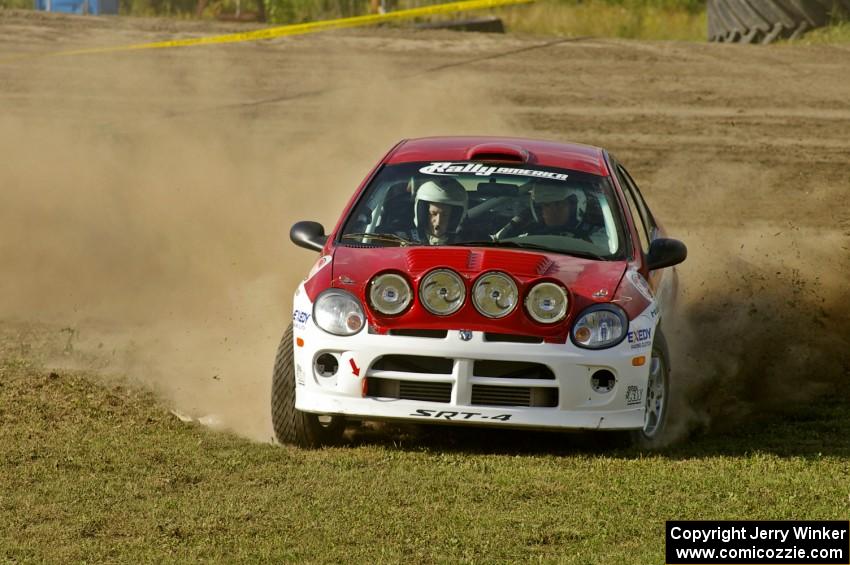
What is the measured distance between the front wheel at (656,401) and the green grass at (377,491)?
171mm

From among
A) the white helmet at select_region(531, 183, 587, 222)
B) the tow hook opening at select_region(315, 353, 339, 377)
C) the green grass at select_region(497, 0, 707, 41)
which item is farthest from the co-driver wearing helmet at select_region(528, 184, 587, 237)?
the green grass at select_region(497, 0, 707, 41)

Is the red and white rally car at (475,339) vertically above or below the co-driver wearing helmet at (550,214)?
below

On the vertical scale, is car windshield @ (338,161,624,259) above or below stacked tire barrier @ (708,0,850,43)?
above

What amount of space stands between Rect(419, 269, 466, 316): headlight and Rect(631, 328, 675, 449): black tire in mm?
1054

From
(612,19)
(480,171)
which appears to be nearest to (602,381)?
(480,171)

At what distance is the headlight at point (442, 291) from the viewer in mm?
7027

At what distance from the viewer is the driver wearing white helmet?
7926 millimetres

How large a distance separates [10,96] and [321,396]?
51.6 feet

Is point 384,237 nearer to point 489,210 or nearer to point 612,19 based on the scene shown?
point 489,210

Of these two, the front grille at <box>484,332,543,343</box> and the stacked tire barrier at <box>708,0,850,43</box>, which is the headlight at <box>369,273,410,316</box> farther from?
the stacked tire barrier at <box>708,0,850,43</box>

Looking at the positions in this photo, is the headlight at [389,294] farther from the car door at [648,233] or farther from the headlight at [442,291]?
the car door at [648,233]

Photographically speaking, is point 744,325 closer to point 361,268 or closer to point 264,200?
point 361,268

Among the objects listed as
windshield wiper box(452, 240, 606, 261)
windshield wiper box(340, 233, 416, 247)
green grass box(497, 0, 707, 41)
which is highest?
windshield wiper box(452, 240, 606, 261)

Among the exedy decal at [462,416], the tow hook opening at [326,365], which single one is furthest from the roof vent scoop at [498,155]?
the exedy decal at [462,416]
